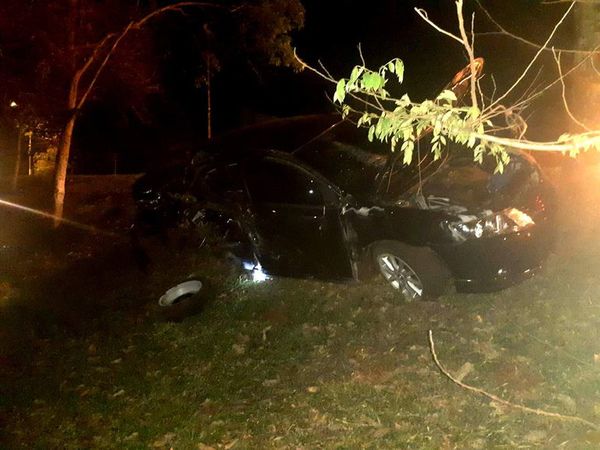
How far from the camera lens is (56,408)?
4938 millimetres

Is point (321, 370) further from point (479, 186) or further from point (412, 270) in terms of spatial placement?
point (479, 186)

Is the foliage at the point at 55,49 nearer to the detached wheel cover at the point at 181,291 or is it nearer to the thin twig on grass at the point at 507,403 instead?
the detached wheel cover at the point at 181,291

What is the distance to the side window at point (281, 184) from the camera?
19.3 feet

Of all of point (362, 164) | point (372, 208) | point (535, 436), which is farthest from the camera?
point (362, 164)

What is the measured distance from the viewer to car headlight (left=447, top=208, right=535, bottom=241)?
16.8 ft

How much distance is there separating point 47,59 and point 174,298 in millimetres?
4250

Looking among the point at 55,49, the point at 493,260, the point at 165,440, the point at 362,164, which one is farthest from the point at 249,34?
the point at 165,440

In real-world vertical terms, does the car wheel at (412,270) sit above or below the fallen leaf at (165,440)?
above

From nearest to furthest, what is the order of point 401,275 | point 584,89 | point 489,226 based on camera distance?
point 489,226 < point 401,275 < point 584,89

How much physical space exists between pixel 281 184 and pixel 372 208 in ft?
3.37

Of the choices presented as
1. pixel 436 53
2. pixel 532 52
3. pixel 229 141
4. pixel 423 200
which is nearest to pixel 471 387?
pixel 423 200

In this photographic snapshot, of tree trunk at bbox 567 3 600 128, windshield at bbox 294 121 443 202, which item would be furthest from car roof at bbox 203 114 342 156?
tree trunk at bbox 567 3 600 128

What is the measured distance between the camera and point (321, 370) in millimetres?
4895

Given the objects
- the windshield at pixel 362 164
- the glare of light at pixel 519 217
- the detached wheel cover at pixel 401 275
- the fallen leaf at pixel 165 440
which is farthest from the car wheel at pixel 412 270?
the fallen leaf at pixel 165 440
